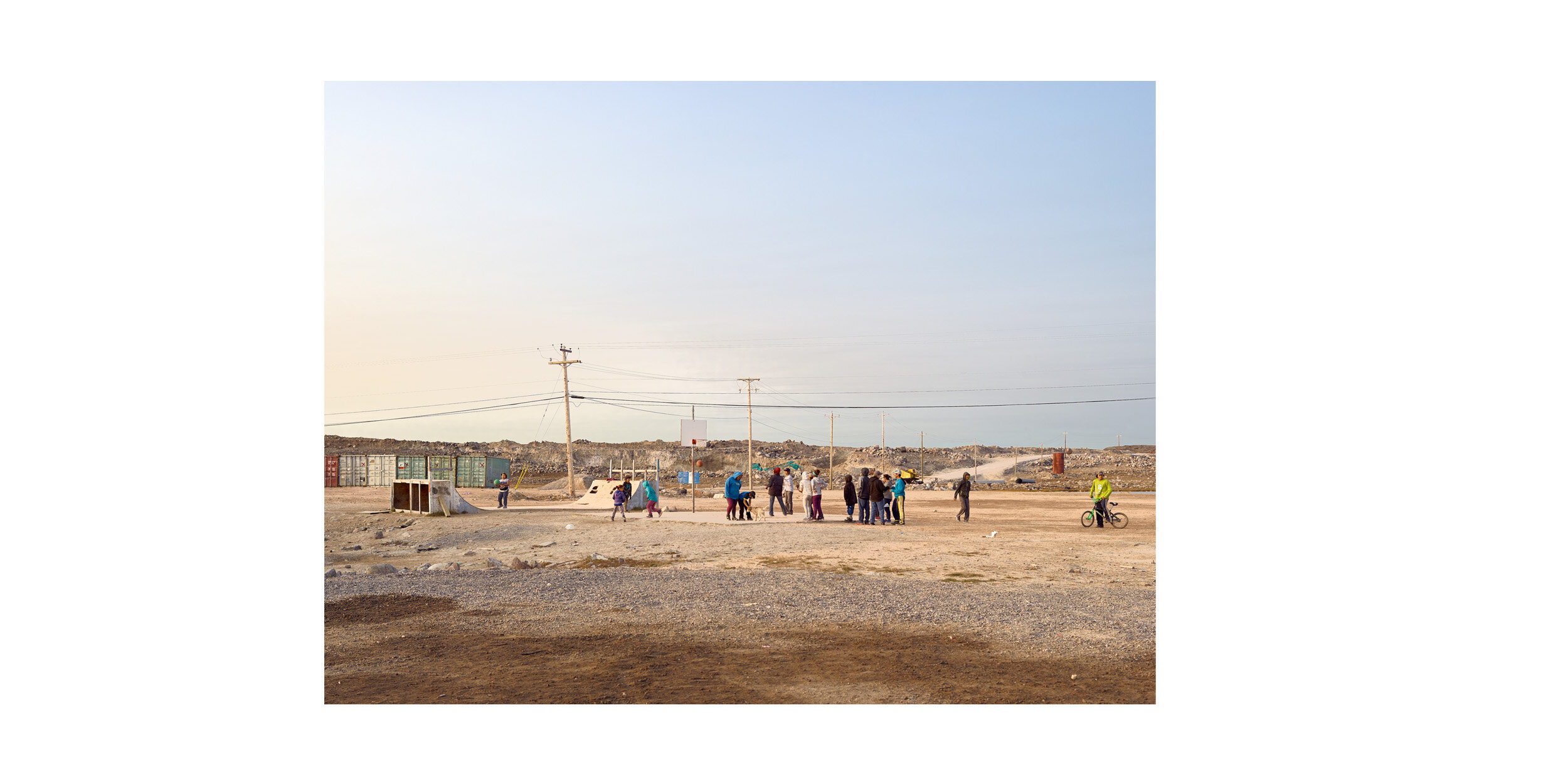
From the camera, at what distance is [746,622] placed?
30.4 feet

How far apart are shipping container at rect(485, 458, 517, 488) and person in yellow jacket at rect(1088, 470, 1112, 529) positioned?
153ft

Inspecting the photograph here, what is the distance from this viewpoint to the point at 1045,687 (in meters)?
6.74

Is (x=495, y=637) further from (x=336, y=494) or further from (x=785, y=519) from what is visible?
(x=336, y=494)

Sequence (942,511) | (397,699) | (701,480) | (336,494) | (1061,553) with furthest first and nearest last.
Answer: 1. (701,480)
2. (336,494)
3. (942,511)
4. (1061,553)
5. (397,699)

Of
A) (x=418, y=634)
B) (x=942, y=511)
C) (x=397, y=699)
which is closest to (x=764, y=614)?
(x=418, y=634)

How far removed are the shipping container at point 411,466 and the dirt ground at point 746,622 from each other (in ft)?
135

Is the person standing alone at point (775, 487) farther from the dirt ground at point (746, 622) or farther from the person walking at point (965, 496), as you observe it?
the dirt ground at point (746, 622)

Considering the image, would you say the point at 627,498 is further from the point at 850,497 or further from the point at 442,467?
the point at 442,467

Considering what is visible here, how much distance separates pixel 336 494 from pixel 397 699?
136 feet

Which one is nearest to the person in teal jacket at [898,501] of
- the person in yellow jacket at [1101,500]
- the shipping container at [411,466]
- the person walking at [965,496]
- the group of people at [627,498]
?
the person walking at [965,496]

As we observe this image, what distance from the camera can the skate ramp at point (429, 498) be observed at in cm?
2633

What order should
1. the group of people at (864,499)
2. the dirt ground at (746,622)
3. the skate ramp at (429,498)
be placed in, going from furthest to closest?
the skate ramp at (429,498)
the group of people at (864,499)
the dirt ground at (746,622)

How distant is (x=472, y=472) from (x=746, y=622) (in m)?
56.0

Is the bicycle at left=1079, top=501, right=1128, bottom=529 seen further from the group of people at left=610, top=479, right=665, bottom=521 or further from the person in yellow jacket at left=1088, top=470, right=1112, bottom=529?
the group of people at left=610, top=479, right=665, bottom=521
